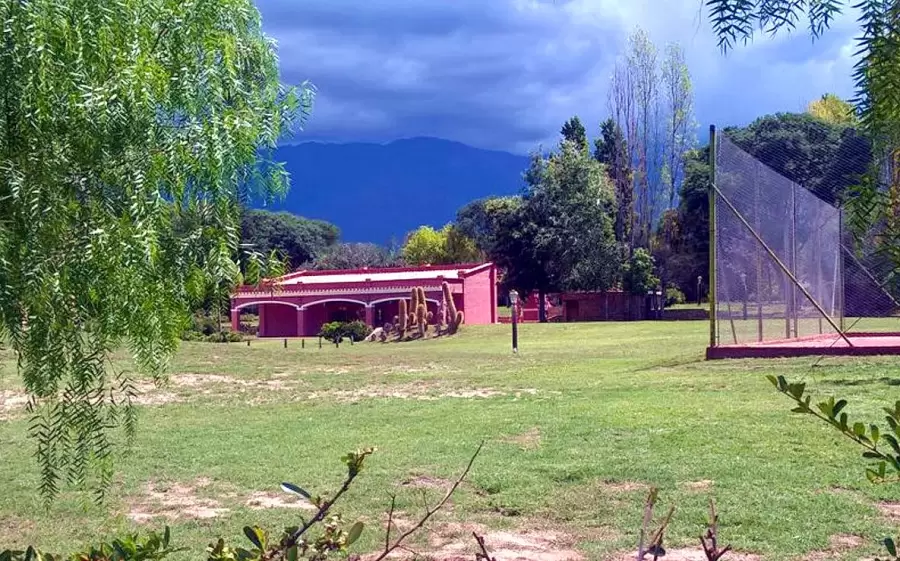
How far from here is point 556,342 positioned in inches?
1053

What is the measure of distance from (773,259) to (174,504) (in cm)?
1075

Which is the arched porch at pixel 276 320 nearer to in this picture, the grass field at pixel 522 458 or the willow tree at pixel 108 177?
the grass field at pixel 522 458

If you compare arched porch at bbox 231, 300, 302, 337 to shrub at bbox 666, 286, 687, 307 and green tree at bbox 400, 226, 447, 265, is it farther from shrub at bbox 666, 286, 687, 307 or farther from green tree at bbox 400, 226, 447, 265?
green tree at bbox 400, 226, 447, 265

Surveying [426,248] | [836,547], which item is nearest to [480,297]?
[426,248]

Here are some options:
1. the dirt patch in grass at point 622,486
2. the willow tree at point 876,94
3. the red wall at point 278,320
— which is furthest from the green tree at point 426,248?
the willow tree at point 876,94

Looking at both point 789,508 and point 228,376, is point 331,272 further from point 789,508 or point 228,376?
point 789,508

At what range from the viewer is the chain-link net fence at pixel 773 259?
49.4 feet

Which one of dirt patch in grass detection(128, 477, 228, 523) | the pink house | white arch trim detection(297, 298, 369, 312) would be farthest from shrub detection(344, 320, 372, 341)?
dirt patch in grass detection(128, 477, 228, 523)

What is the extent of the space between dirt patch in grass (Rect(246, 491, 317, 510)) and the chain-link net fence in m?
9.56

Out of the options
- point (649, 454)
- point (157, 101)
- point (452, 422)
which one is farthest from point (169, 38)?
point (452, 422)

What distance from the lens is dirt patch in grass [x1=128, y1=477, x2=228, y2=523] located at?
6691 millimetres

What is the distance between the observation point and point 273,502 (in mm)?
6984

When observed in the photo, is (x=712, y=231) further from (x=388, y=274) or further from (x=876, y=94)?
(x=388, y=274)

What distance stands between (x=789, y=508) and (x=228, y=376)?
1293 centimetres
